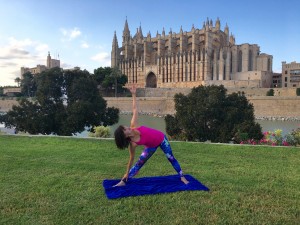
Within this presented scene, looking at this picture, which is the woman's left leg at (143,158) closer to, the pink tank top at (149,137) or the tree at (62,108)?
the pink tank top at (149,137)

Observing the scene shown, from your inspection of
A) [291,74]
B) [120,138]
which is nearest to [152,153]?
[120,138]

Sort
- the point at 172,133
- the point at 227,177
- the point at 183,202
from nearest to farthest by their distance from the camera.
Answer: the point at 183,202
the point at 227,177
the point at 172,133

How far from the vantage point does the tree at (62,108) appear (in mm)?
14281

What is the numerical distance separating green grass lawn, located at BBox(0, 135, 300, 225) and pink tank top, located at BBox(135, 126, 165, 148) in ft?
2.61

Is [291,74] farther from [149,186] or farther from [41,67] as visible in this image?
[41,67]

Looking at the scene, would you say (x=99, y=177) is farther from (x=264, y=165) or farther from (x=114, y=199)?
(x=264, y=165)

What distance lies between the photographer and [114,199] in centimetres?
377

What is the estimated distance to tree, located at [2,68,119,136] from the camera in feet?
46.9

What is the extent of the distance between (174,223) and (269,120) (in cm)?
3540

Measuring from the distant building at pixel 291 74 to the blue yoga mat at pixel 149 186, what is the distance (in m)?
49.5

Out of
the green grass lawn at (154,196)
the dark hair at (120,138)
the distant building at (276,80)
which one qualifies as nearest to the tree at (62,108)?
the green grass lawn at (154,196)

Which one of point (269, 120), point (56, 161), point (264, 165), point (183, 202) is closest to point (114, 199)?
point (183, 202)

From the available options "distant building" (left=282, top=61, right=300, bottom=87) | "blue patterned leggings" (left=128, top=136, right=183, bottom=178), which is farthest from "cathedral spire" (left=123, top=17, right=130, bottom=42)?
"blue patterned leggings" (left=128, top=136, right=183, bottom=178)

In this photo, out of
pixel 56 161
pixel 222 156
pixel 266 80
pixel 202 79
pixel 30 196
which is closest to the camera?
pixel 30 196
